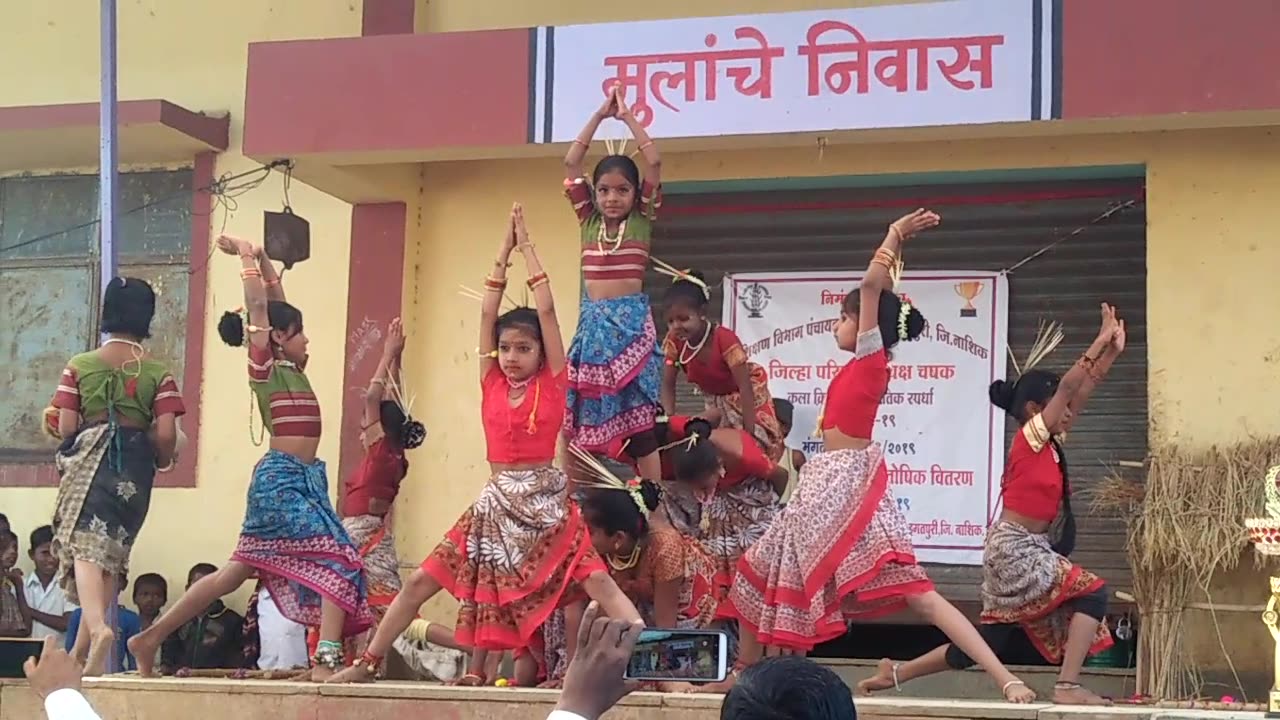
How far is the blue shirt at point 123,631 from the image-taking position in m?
8.34

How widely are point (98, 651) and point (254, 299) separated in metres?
1.51

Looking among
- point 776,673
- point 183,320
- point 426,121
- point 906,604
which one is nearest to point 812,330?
point 426,121

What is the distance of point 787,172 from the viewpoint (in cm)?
882

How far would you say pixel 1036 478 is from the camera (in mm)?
6719

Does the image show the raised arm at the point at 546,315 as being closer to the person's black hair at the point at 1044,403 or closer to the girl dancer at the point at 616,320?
the girl dancer at the point at 616,320

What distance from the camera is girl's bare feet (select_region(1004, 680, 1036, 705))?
19.4 ft

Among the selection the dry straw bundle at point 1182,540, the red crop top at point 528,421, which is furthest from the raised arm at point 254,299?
the dry straw bundle at point 1182,540

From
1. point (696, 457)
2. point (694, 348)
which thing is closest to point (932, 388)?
point (694, 348)

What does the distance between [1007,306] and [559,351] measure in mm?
2833

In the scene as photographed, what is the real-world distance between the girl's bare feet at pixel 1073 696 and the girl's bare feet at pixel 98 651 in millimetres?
3184

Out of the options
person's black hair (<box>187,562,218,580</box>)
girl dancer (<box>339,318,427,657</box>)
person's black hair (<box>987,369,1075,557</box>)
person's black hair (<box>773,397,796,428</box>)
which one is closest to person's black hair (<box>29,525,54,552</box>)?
person's black hair (<box>187,562,218,580</box>)

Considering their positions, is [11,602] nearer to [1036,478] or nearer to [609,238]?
[609,238]

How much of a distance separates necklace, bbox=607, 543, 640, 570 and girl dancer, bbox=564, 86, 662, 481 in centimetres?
39

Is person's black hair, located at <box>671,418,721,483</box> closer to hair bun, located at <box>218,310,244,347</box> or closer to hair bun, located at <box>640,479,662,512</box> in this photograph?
hair bun, located at <box>640,479,662,512</box>
